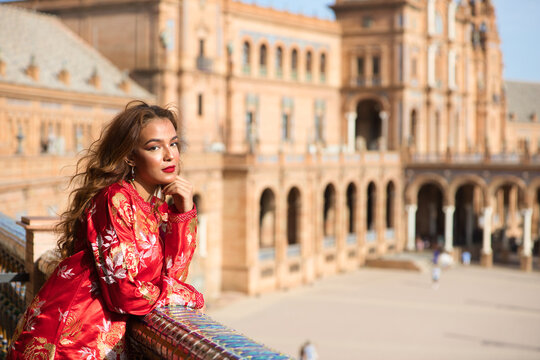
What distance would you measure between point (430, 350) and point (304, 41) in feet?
→ 107

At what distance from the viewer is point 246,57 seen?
182ft

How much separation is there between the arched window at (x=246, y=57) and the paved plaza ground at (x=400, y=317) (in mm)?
14974

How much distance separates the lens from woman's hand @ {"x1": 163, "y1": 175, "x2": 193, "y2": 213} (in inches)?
213

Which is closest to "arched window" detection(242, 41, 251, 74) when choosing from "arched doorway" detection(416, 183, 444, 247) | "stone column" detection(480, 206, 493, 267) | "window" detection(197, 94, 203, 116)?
"window" detection(197, 94, 203, 116)

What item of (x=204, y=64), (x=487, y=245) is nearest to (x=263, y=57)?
(x=204, y=64)

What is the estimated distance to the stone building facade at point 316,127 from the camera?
44.4m

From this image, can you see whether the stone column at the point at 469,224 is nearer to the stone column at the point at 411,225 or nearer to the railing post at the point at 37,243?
the stone column at the point at 411,225

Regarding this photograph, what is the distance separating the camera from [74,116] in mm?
40062

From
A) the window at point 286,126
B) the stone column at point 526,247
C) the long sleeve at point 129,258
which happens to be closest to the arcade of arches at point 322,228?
the window at point 286,126

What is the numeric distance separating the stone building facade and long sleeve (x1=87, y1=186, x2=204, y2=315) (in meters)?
33.5

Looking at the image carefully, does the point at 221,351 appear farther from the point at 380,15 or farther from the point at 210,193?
the point at 380,15

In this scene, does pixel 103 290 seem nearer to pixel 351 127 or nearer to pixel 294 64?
pixel 294 64

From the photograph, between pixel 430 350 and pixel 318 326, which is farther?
pixel 318 326

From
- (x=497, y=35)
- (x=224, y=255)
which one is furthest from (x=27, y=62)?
(x=497, y=35)
